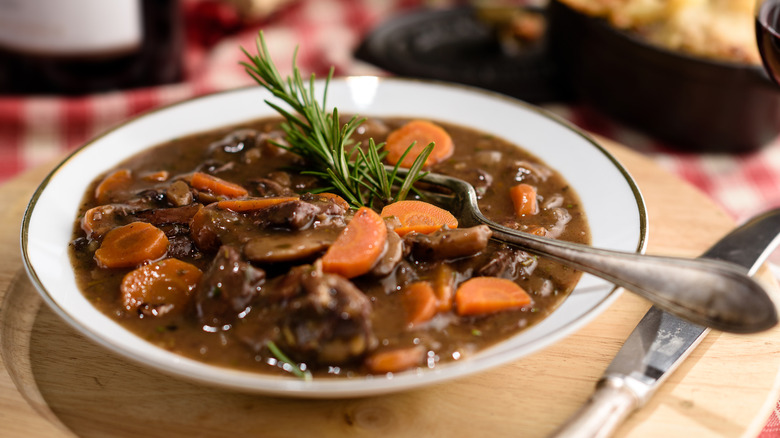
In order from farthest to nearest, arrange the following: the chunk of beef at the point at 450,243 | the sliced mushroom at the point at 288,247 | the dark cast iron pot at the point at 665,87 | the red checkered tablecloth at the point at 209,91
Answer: the red checkered tablecloth at the point at 209,91, the dark cast iron pot at the point at 665,87, the chunk of beef at the point at 450,243, the sliced mushroom at the point at 288,247

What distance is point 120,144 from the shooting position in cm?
330

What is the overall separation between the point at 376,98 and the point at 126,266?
5.64 feet

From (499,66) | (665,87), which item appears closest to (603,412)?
(665,87)

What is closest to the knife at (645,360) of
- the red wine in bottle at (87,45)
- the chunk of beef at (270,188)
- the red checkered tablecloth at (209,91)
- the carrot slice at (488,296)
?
the carrot slice at (488,296)

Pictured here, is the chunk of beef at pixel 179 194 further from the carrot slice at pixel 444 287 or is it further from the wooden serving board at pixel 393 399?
the carrot slice at pixel 444 287

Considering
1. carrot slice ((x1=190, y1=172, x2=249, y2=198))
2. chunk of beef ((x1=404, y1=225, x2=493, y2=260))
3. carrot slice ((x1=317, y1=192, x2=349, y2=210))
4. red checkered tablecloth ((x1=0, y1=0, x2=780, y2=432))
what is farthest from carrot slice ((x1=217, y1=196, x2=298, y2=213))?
red checkered tablecloth ((x1=0, y1=0, x2=780, y2=432))

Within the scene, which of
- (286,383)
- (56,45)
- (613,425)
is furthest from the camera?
(56,45)

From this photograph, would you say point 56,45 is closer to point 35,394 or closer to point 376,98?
point 376,98

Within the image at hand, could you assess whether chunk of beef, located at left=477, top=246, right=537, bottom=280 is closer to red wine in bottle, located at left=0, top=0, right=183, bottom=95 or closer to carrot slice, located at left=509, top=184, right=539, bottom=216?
carrot slice, located at left=509, top=184, right=539, bottom=216

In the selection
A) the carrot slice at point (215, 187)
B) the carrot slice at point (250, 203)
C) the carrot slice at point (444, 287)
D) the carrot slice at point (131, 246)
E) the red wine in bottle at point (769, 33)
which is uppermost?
the red wine in bottle at point (769, 33)

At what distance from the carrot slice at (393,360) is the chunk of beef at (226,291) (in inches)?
17.4

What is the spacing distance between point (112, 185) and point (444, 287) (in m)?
1.51

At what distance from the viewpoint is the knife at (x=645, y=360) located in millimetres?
2061

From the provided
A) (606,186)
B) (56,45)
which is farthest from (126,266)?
(56,45)
